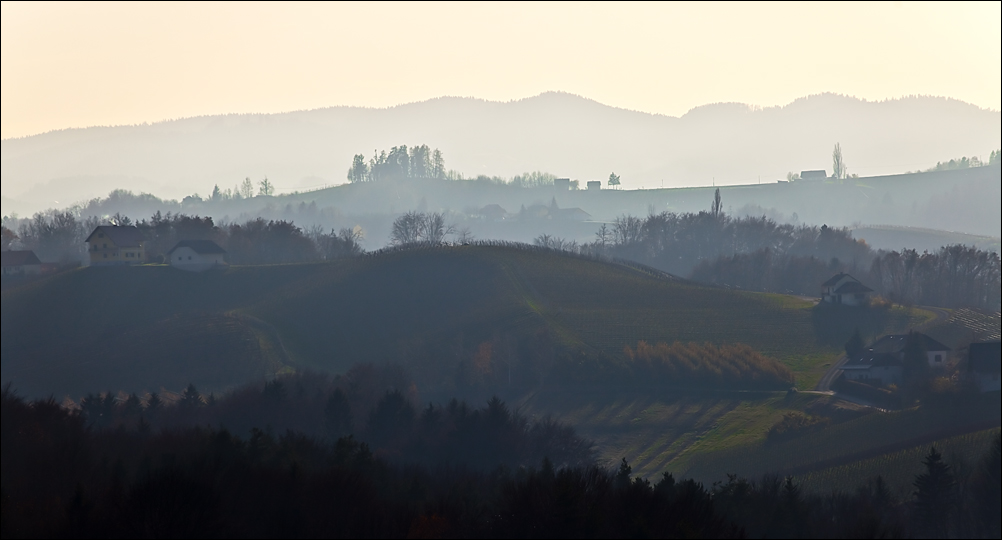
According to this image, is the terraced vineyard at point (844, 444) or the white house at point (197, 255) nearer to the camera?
the terraced vineyard at point (844, 444)

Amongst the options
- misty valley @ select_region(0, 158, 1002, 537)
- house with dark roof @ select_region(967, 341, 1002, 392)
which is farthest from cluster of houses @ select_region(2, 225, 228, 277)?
house with dark roof @ select_region(967, 341, 1002, 392)

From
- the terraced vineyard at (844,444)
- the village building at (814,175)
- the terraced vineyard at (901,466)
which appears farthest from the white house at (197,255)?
the village building at (814,175)

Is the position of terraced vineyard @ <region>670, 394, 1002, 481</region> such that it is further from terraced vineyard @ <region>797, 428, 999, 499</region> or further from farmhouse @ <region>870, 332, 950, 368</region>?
farmhouse @ <region>870, 332, 950, 368</region>

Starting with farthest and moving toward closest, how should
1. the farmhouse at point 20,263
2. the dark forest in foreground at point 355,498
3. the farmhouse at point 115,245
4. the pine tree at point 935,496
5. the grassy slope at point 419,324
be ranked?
the farmhouse at point 115,245 → the grassy slope at point 419,324 → the farmhouse at point 20,263 → the dark forest in foreground at point 355,498 → the pine tree at point 935,496

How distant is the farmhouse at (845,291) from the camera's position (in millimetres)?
46769

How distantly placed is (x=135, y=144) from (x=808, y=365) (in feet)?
180

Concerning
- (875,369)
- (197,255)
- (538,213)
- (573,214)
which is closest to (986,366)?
(875,369)

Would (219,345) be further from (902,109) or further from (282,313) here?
(902,109)

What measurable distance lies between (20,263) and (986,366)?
112 feet

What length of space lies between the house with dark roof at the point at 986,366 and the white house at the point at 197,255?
56927 mm

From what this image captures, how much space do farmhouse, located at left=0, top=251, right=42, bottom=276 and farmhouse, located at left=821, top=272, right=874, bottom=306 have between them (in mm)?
37257

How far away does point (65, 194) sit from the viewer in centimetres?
5606

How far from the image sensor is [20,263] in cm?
3684

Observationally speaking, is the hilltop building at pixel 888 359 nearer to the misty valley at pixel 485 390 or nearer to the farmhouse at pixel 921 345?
the farmhouse at pixel 921 345
